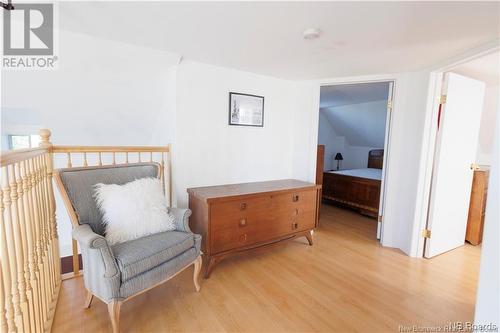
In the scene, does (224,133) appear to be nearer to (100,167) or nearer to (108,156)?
(100,167)

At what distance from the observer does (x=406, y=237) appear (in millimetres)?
2656

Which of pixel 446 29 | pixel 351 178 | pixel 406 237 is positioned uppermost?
pixel 446 29

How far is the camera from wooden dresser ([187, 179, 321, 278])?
82.1 inches

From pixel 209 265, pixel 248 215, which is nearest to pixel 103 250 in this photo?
pixel 209 265

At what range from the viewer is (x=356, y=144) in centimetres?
592

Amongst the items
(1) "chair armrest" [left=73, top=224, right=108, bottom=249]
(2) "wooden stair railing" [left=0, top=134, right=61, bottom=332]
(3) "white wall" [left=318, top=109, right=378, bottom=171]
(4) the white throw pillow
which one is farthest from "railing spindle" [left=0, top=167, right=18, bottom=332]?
(3) "white wall" [left=318, top=109, right=378, bottom=171]

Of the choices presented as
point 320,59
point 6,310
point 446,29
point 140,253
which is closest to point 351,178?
point 320,59

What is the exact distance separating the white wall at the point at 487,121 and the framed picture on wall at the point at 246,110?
2.79 metres

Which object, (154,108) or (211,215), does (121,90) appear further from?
(211,215)

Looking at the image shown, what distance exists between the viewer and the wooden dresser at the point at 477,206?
2.85 meters

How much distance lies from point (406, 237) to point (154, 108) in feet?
10.4

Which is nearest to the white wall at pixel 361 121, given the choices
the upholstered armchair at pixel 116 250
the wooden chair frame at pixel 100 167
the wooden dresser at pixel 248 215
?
the wooden dresser at pixel 248 215

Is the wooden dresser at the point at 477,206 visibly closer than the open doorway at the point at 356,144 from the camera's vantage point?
Yes

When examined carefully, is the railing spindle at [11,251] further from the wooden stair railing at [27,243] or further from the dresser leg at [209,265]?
the dresser leg at [209,265]
